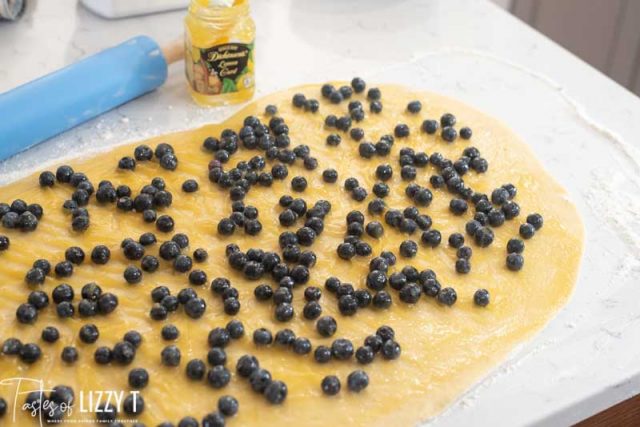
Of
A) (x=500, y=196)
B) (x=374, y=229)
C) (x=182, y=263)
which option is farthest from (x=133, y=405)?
(x=500, y=196)

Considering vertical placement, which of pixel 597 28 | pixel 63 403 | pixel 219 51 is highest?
pixel 219 51

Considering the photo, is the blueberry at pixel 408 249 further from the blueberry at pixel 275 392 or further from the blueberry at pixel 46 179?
the blueberry at pixel 46 179

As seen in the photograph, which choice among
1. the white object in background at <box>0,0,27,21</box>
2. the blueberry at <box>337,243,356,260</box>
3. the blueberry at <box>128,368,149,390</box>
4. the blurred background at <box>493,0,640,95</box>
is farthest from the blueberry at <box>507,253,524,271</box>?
the blurred background at <box>493,0,640,95</box>

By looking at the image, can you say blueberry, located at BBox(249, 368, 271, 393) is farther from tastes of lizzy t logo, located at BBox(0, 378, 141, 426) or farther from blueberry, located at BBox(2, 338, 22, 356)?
blueberry, located at BBox(2, 338, 22, 356)

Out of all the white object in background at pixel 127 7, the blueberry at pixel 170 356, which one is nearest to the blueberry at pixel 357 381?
the blueberry at pixel 170 356

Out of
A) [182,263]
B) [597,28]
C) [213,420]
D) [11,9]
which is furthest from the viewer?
[597,28]

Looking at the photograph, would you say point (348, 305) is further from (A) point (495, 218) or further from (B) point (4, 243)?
(B) point (4, 243)

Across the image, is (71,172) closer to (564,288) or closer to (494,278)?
(494,278)
